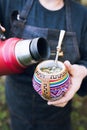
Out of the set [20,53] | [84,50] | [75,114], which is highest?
[20,53]

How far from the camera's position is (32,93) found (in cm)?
154

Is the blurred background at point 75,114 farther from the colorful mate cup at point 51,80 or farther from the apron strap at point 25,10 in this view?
the colorful mate cup at point 51,80

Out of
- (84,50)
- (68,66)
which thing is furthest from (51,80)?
(84,50)

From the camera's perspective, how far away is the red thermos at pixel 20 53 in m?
1.14

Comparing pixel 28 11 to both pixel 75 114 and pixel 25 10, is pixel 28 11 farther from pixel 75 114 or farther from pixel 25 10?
pixel 75 114

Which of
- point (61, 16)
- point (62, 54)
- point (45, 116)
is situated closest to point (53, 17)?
point (61, 16)

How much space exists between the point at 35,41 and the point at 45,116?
1.83 ft

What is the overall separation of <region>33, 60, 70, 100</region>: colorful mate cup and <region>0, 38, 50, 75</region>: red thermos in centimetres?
4

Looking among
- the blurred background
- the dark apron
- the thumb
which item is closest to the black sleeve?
the dark apron

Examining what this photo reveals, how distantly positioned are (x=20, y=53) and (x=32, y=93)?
40 cm

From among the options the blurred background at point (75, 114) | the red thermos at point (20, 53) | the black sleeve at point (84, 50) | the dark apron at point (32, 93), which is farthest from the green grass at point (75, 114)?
the red thermos at point (20, 53)

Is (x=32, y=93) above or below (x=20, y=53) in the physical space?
below

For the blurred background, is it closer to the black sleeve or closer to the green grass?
the green grass

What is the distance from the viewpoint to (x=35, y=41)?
3.71 feet
